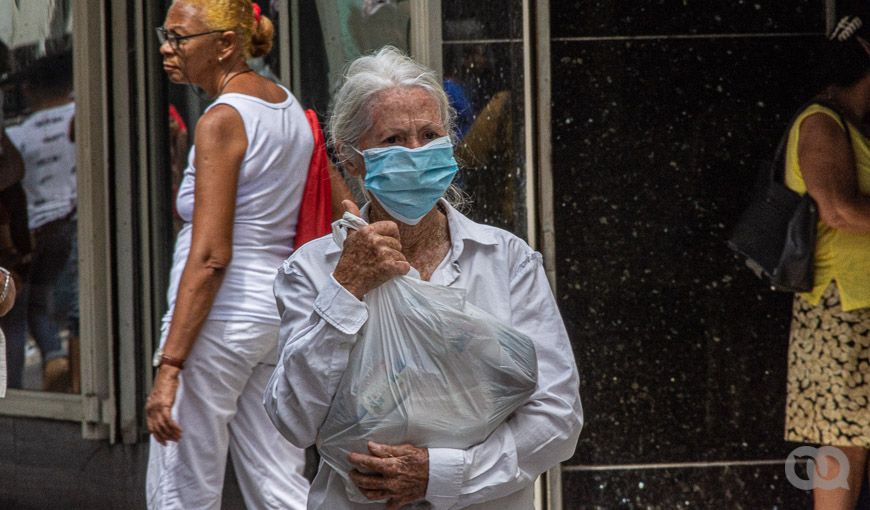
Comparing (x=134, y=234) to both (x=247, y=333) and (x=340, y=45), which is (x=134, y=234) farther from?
(x=247, y=333)

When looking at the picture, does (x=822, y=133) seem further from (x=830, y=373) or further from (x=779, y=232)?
(x=830, y=373)

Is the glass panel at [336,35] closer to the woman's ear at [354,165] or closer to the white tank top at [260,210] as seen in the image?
the white tank top at [260,210]

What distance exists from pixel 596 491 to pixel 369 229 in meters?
2.79

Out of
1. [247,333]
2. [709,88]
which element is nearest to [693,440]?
[709,88]

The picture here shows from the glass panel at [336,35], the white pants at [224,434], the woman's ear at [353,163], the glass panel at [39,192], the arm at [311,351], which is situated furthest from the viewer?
the glass panel at [39,192]

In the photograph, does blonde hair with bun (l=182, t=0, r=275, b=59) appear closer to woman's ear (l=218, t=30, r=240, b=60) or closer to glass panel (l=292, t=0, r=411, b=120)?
woman's ear (l=218, t=30, r=240, b=60)

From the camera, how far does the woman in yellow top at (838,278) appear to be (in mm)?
4871

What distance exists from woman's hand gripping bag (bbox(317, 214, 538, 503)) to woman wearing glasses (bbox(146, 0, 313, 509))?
1558mm

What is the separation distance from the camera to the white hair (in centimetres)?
302

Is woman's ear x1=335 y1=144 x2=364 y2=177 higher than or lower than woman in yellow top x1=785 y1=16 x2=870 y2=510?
higher

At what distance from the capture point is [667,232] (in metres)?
5.37

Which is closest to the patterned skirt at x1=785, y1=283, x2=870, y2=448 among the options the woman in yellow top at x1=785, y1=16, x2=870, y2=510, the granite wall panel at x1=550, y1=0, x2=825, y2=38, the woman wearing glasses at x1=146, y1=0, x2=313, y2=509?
the woman in yellow top at x1=785, y1=16, x2=870, y2=510

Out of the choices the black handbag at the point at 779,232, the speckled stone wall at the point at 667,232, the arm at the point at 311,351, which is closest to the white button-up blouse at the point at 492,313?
the arm at the point at 311,351

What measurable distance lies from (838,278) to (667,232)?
70 centimetres
